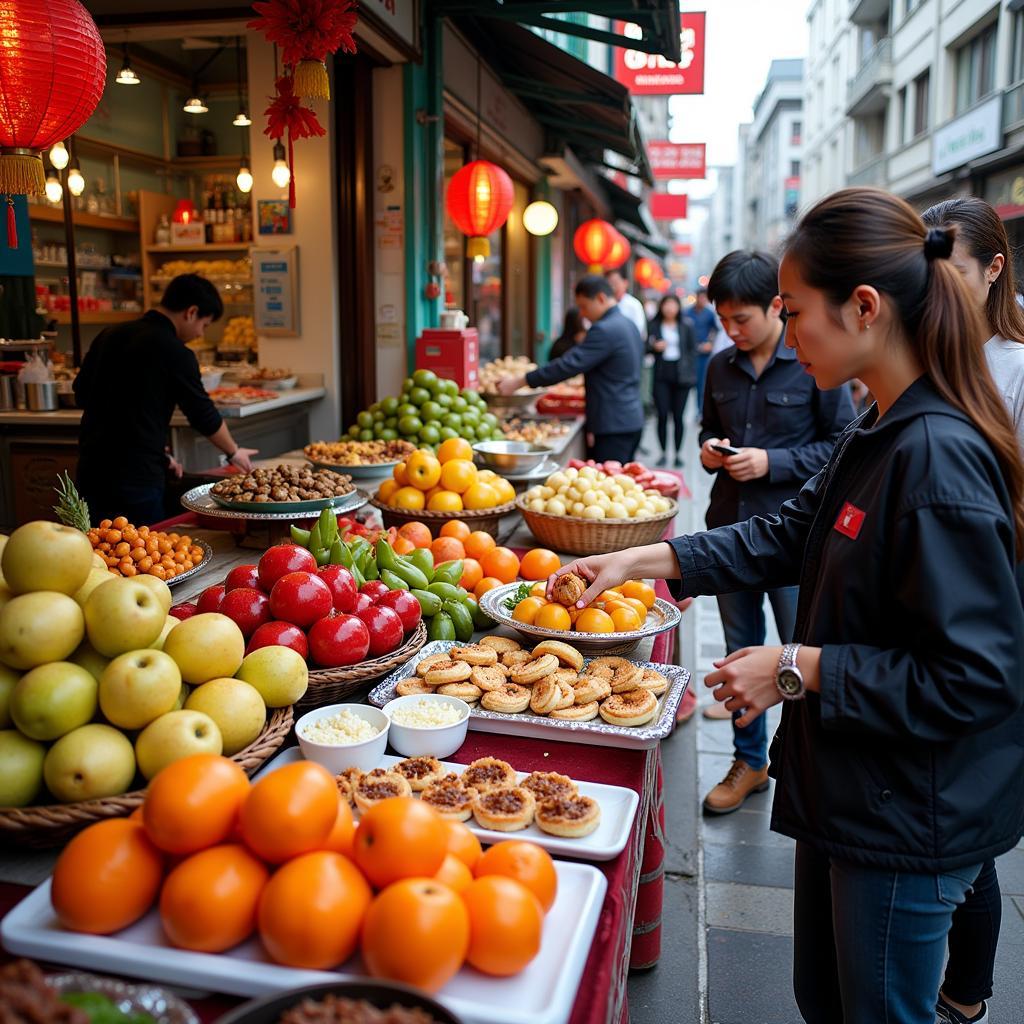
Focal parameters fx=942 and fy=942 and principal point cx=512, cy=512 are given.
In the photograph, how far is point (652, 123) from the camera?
45219 mm

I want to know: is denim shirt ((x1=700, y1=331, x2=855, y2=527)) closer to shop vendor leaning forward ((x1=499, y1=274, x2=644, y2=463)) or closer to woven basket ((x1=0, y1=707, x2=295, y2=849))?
woven basket ((x1=0, y1=707, x2=295, y2=849))

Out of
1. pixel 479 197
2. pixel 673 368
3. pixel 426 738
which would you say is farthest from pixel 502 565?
pixel 673 368

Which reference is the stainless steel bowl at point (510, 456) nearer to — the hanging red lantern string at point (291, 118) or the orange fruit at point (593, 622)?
the hanging red lantern string at point (291, 118)

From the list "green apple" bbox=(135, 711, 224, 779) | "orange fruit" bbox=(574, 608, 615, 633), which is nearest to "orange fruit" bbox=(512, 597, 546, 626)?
"orange fruit" bbox=(574, 608, 615, 633)

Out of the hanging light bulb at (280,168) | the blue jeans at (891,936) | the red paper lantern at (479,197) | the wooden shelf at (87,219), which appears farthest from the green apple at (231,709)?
the wooden shelf at (87,219)

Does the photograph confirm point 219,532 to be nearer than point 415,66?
Yes

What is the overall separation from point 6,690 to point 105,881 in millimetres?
523

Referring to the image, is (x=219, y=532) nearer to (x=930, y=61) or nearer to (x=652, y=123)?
(x=930, y=61)

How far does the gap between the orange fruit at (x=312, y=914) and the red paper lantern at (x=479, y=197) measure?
6605 millimetres

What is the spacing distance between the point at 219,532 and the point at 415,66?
5.01 meters

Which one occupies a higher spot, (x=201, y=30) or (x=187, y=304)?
(x=201, y=30)

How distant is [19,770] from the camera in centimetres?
158

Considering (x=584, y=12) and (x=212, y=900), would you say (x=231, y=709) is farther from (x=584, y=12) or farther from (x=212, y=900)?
(x=584, y=12)

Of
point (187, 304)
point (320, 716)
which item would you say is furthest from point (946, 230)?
point (187, 304)
